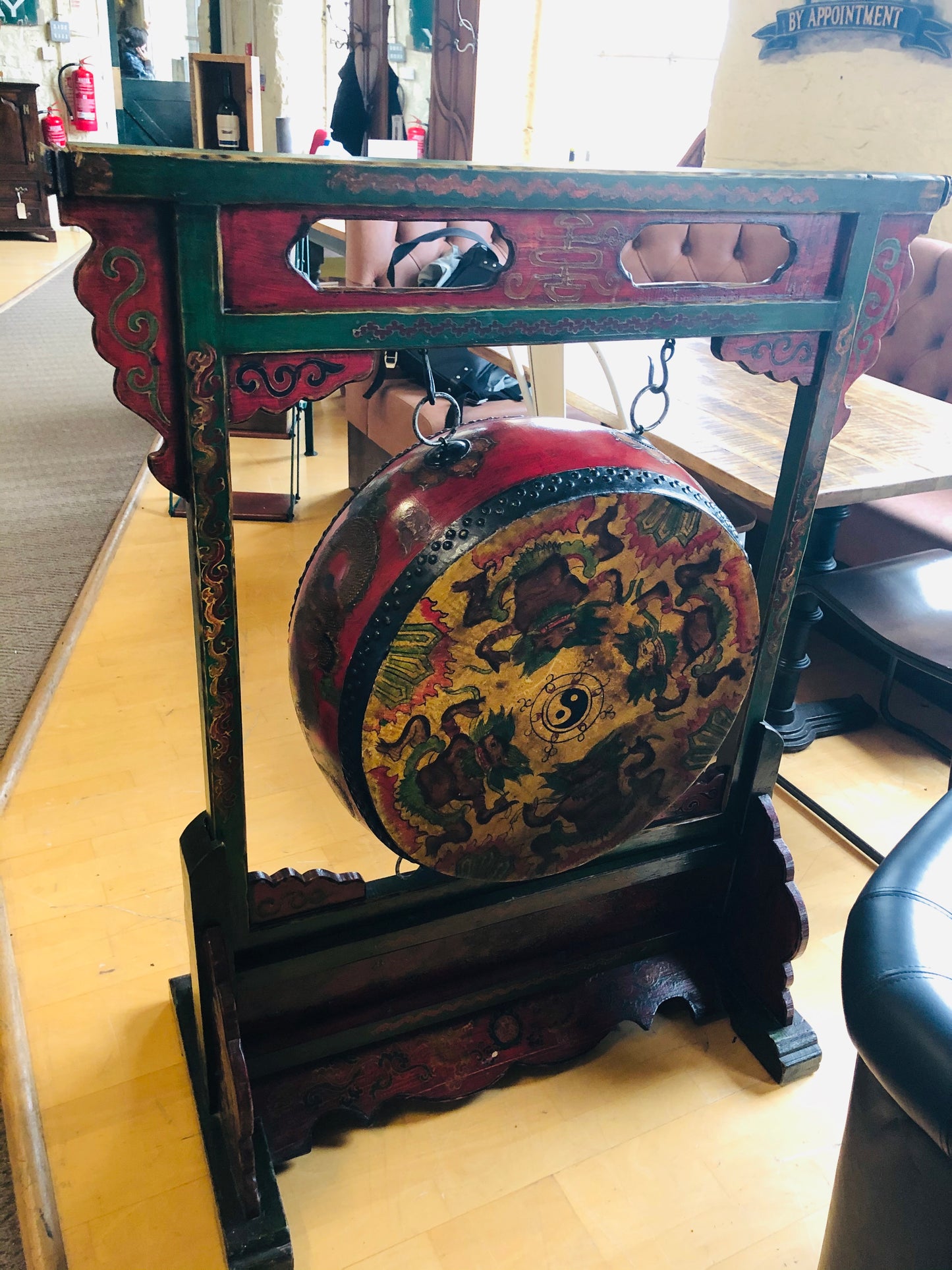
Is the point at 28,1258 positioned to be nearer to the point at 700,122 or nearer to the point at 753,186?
the point at 753,186

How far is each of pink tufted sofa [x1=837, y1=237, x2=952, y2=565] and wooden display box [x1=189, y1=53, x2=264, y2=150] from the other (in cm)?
239

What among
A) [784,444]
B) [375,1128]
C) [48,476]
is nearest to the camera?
[375,1128]

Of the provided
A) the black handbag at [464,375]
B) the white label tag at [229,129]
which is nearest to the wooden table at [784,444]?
the black handbag at [464,375]

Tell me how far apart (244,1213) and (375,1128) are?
0.77ft

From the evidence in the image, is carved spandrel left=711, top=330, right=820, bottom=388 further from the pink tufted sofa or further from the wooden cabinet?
the wooden cabinet

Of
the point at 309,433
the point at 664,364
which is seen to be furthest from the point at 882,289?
the point at 309,433

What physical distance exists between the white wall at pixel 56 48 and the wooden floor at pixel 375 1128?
8181 millimetres

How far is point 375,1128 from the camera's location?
142 cm

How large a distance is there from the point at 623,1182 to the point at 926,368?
93.9 inches

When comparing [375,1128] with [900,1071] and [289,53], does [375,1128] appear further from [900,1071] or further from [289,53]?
[289,53]

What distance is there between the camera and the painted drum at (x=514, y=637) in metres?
1.09

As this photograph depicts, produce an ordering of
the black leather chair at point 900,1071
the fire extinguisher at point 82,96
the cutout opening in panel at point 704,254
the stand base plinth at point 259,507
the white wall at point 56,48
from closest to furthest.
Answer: the black leather chair at point 900,1071
the cutout opening in panel at point 704,254
the stand base plinth at point 259,507
the white wall at point 56,48
the fire extinguisher at point 82,96

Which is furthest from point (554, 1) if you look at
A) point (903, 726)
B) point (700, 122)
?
point (903, 726)

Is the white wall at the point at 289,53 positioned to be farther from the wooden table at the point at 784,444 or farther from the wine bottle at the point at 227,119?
the wooden table at the point at 784,444
